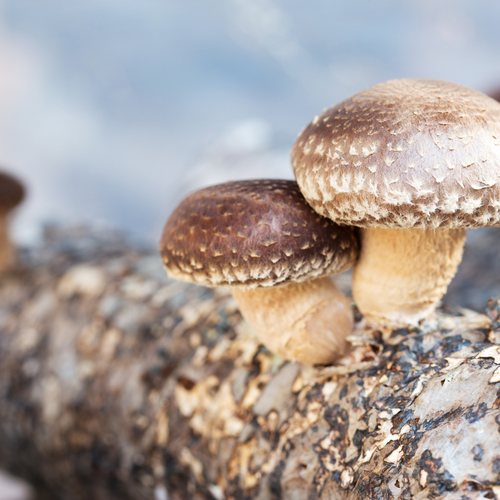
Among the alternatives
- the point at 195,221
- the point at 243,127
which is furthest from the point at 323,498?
the point at 243,127

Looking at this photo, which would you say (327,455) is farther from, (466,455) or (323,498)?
(466,455)

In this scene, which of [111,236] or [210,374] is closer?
[210,374]

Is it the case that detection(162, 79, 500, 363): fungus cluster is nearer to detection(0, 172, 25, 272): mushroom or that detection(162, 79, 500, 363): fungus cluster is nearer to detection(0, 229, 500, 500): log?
detection(0, 229, 500, 500): log

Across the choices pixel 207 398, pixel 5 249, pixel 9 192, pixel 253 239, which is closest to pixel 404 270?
pixel 253 239

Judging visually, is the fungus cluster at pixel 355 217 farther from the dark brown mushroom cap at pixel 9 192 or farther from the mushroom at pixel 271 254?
the dark brown mushroom cap at pixel 9 192

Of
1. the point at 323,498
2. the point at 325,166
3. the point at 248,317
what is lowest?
the point at 323,498

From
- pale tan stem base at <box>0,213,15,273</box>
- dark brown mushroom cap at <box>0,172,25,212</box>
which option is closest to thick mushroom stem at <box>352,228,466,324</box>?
dark brown mushroom cap at <box>0,172,25,212</box>

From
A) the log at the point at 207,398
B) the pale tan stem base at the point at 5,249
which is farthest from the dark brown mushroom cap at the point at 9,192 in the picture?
the log at the point at 207,398
